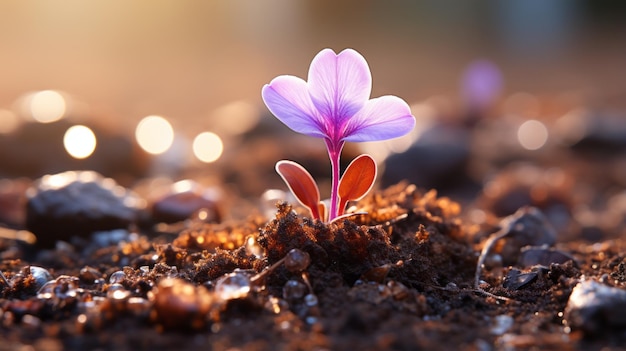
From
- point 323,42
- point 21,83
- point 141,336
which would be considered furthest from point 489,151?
point 323,42

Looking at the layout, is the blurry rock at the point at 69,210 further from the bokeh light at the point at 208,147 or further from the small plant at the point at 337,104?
A: the bokeh light at the point at 208,147

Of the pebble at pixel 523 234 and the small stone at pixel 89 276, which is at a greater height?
the small stone at pixel 89 276

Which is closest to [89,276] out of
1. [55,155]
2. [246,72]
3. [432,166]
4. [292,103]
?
[292,103]

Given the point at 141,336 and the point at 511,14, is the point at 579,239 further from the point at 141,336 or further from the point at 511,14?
the point at 511,14

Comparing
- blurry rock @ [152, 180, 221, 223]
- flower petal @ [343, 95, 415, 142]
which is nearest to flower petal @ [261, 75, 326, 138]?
flower petal @ [343, 95, 415, 142]

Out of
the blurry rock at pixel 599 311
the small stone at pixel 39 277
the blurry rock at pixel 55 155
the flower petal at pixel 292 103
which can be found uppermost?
the blurry rock at pixel 55 155

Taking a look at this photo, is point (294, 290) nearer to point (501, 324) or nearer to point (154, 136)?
point (501, 324)

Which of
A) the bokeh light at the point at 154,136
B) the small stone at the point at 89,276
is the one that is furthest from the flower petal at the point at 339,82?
the bokeh light at the point at 154,136
